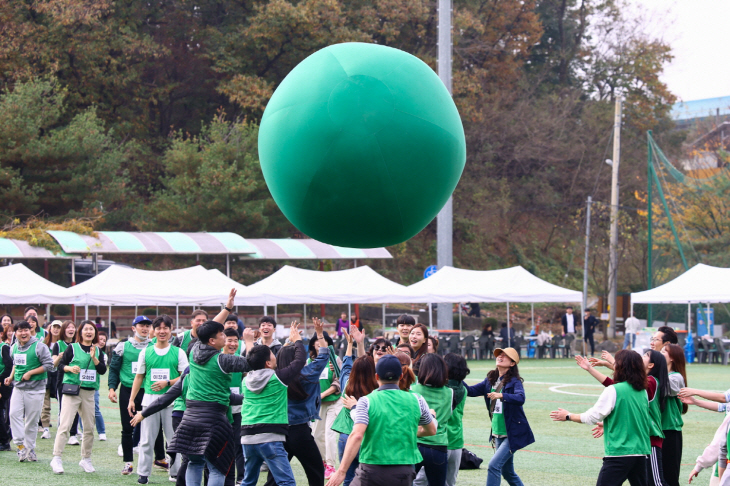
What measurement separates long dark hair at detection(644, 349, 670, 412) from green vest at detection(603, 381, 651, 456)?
0.74 metres

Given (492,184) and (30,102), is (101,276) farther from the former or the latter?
(492,184)

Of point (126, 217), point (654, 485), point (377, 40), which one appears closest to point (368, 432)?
point (654, 485)

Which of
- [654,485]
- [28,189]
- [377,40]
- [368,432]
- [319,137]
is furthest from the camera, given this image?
[377,40]

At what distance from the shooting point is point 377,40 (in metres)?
38.4

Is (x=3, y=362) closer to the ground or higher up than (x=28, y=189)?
closer to the ground

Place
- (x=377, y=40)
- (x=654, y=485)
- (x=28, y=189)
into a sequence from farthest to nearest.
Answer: (x=377, y=40) → (x=28, y=189) → (x=654, y=485)

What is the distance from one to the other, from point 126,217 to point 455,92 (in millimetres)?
15888

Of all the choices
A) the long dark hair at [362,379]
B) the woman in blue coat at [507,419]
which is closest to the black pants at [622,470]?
the woman in blue coat at [507,419]

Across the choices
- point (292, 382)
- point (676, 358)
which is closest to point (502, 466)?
point (676, 358)

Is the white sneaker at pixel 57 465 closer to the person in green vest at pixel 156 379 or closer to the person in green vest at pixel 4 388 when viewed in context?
the person in green vest at pixel 156 379

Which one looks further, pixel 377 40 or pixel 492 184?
pixel 492 184

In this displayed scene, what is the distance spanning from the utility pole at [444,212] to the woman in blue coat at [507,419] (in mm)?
11536

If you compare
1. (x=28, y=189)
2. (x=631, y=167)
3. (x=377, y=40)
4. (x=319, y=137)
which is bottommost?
(x=319, y=137)

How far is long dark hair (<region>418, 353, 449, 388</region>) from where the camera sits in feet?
21.8
